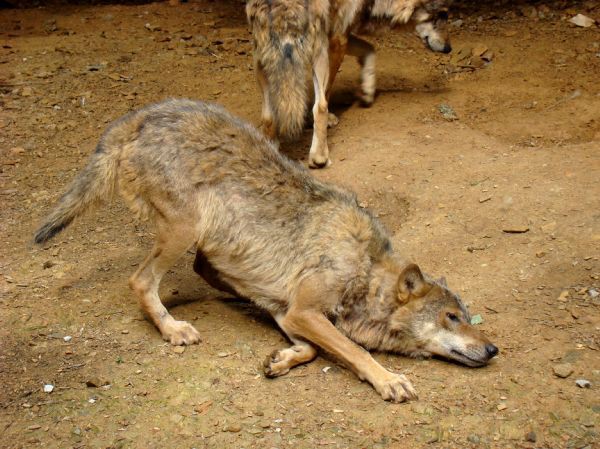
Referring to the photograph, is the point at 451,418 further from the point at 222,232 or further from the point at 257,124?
the point at 257,124

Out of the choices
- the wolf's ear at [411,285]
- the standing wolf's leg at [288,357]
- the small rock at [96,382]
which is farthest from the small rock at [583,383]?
the small rock at [96,382]

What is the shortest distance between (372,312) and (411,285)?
0.33 m

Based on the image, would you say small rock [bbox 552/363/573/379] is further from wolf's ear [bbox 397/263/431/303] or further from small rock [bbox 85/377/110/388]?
small rock [bbox 85/377/110/388]

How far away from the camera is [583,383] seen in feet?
15.6

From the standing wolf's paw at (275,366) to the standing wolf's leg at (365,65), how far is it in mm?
4644

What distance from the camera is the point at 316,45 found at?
7926 mm

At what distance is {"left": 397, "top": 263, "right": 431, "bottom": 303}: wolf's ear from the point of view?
5281 mm

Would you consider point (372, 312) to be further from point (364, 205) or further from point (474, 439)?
point (364, 205)

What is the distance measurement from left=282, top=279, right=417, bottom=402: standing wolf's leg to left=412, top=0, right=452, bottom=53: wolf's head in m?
5.28

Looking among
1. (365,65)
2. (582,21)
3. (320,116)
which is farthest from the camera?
(582,21)

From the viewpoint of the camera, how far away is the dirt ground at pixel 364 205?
4672 millimetres

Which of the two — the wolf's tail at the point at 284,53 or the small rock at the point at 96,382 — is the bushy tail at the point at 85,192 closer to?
the small rock at the point at 96,382

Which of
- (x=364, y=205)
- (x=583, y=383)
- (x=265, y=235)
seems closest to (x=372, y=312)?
(x=265, y=235)

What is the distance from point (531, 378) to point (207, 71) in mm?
6266
